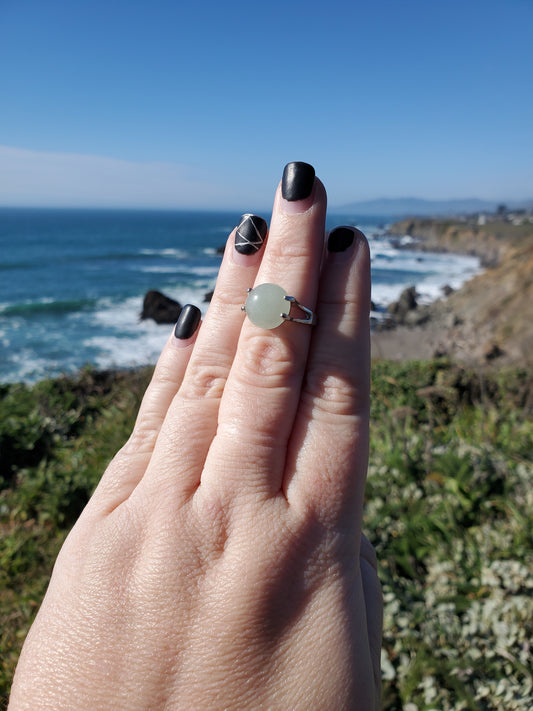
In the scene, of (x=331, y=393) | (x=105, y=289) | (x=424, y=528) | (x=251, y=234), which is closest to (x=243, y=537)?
(x=331, y=393)

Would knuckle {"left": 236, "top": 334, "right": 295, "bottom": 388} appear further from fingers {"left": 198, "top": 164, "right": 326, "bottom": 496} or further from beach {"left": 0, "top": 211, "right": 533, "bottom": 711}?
beach {"left": 0, "top": 211, "right": 533, "bottom": 711}

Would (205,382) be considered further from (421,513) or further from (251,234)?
(421,513)

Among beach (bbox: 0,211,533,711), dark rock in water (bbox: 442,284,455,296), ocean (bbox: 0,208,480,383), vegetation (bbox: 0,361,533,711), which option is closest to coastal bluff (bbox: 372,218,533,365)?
dark rock in water (bbox: 442,284,455,296)

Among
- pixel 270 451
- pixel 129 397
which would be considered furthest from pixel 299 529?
pixel 129 397

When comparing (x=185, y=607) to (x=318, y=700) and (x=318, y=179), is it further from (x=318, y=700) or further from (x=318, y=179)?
(x=318, y=179)

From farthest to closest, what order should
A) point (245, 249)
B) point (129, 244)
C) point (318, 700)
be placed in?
point (129, 244)
point (245, 249)
point (318, 700)
